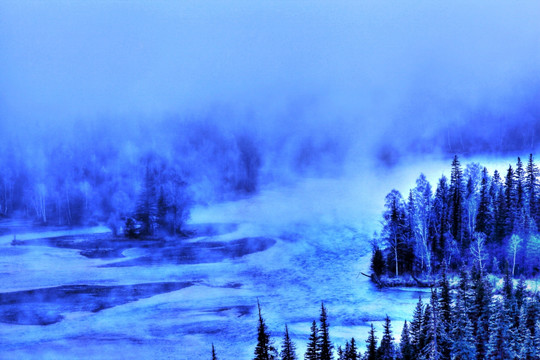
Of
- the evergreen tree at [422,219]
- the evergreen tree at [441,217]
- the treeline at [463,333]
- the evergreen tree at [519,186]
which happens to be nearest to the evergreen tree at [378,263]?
the evergreen tree at [422,219]

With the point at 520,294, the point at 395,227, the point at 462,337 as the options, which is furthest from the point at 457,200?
the point at 462,337

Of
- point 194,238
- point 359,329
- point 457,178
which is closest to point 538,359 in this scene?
point 359,329

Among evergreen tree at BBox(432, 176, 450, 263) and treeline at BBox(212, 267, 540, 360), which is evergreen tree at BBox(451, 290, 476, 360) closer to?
treeline at BBox(212, 267, 540, 360)

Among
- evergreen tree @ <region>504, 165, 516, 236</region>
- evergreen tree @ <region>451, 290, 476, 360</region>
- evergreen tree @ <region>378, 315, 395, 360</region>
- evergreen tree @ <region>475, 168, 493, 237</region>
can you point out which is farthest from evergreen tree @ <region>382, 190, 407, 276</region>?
evergreen tree @ <region>451, 290, 476, 360</region>

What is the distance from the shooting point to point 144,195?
16.0 m

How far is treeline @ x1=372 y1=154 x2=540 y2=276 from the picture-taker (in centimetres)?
1496

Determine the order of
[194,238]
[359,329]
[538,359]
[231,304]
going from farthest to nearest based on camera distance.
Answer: [194,238], [231,304], [359,329], [538,359]

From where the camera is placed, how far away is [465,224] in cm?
1576

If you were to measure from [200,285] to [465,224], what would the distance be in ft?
31.4

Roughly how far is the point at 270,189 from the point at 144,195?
4545 mm

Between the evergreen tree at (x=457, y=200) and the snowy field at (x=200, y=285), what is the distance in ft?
2.36

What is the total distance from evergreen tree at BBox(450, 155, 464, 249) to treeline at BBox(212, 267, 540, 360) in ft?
8.25

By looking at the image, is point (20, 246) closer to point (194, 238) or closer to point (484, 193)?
point (194, 238)

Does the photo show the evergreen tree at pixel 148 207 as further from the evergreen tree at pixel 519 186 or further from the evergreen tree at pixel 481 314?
the evergreen tree at pixel 519 186
